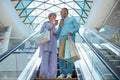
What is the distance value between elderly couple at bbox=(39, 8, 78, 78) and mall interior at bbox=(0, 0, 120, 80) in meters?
0.22

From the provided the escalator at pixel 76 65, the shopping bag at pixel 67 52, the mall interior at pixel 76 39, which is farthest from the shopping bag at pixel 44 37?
the shopping bag at pixel 67 52

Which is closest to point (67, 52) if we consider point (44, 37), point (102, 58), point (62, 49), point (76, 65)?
point (62, 49)

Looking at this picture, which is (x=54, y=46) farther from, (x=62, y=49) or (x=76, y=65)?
(x=62, y=49)

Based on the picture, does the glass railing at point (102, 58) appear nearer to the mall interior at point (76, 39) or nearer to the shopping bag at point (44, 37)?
the mall interior at point (76, 39)

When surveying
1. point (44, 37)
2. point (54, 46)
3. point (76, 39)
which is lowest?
point (54, 46)

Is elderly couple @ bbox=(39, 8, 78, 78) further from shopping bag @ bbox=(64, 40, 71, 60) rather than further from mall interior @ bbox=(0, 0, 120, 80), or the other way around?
shopping bag @ bbox=(64, 40, 71, 60)

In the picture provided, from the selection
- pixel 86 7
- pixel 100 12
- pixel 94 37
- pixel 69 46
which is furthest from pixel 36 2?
pixel 69 46

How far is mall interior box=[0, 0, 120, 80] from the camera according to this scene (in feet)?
15.8

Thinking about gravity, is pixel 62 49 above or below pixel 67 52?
above

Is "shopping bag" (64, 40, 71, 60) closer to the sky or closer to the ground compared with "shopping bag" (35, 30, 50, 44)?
closer to the ground

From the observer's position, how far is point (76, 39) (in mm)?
9883

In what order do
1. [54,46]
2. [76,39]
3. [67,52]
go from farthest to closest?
1. [76,39]
2. [54,46]
3. [67,52]

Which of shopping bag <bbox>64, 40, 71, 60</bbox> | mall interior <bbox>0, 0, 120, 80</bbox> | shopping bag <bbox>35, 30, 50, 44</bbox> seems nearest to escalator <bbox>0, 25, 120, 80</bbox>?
mall interior <bbox>0, 0, 120, 80</bbox>

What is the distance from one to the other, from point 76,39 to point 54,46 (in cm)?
340
